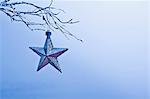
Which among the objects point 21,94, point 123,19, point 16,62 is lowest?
point 21,94

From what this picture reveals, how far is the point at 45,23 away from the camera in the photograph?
267 cm

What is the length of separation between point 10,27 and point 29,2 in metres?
0.23

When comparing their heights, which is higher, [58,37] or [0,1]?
[0,1]

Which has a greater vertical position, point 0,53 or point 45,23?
point 45,23

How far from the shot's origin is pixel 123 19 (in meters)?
2.66

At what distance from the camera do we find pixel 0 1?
2.64 metres

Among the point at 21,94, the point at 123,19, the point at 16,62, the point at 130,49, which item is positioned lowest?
the point at 21,94

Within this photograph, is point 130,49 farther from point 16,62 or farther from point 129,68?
point 16,62

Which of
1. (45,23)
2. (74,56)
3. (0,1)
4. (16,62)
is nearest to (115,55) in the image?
(74,56)

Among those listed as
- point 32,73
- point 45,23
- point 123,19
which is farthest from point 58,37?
point 123,19

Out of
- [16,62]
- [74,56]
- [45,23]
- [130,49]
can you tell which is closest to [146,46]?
[130,49]

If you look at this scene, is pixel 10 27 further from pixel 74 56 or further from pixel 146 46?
pixel 146 46

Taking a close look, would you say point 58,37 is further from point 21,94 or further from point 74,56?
point 21,94

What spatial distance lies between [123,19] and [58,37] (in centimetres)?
49
